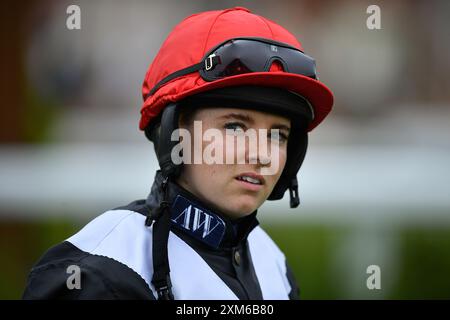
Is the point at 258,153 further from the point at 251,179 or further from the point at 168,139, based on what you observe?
the point at 168,139

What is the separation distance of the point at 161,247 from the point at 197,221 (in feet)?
0.60

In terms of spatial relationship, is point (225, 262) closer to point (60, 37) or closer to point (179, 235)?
point (179, 235)

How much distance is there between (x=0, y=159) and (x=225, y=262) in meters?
4.23

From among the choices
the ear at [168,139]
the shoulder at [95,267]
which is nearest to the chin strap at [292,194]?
the ear at [168,139]

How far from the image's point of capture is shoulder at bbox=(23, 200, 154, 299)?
1822 mm

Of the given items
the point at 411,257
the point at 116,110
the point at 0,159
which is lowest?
the point at 411,257

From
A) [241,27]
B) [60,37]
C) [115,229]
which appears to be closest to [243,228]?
[115,229]

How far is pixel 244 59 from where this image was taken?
2.06 metres

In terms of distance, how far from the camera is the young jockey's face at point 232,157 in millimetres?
2043

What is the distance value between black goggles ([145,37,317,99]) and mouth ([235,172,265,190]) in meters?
0.32

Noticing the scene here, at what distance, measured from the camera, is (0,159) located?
19.2 feet

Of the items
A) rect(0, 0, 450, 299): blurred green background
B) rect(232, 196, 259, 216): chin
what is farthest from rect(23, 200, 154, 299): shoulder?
rect(0, 0, 450, 299): blurred green background

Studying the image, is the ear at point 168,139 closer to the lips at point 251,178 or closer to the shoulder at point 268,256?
the lips at point 251,178

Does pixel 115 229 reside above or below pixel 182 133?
below
